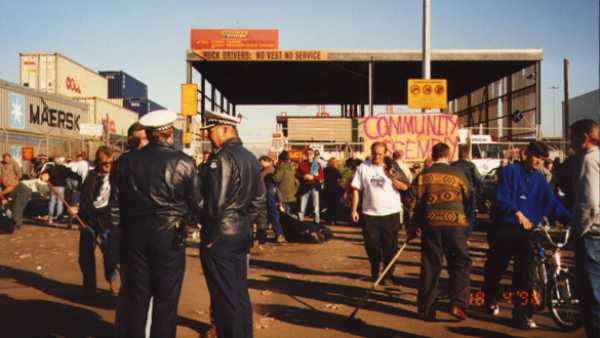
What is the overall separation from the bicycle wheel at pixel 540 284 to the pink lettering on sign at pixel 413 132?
605 cm

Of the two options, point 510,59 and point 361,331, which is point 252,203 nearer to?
point 361,331

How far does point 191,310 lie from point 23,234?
9528mm

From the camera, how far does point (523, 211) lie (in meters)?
6.13

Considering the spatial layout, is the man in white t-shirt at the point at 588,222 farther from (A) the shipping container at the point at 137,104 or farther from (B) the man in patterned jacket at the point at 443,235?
(A) the shipping container at the point at 137,104

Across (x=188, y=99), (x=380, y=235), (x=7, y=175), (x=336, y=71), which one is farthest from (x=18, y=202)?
(x=336, y=71)

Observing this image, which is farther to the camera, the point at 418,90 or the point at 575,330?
the point at 418,90

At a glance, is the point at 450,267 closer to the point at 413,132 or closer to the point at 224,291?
the point at 224,291

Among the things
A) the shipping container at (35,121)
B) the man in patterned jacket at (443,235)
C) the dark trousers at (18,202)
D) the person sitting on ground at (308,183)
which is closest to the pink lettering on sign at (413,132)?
the person sitting on ground at (308,183)

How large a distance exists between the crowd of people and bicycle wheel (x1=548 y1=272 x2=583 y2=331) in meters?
0.24

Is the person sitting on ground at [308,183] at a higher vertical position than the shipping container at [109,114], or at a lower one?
lower

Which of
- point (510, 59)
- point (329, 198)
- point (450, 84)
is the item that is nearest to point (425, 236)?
point (329, 198)

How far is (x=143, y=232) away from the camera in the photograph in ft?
14.2

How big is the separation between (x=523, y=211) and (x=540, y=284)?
29.8 inches

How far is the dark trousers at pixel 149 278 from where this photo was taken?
4316 mm
